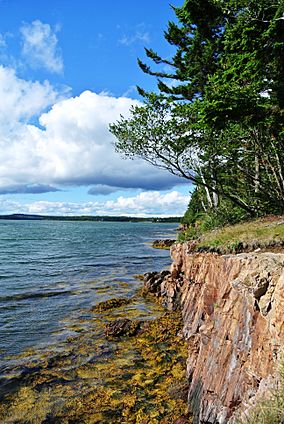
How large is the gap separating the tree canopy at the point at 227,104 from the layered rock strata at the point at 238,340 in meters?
6.21

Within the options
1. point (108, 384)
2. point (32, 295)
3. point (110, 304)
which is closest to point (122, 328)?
point (108, 384)

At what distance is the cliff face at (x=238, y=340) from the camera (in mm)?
5359

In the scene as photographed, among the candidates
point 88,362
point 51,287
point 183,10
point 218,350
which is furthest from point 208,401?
point 183,10

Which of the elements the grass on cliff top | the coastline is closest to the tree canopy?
the grass on cliff top

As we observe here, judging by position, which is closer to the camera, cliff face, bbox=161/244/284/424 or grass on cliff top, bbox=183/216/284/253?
cliff face, bbox=161/244/284/424

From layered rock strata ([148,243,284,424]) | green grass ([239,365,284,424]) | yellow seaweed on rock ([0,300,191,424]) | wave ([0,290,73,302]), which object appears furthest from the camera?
wave ([0,290,73,302])

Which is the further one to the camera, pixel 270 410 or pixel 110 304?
pixel 110 304

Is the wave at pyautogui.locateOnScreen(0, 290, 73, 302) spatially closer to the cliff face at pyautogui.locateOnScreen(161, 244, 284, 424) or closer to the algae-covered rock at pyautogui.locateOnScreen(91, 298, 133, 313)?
the algae-covered rock at pyautogui.locateOnScreen(91, 298, 133, 313)

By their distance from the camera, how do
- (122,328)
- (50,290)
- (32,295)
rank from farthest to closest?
1. (50,290)
2. (32,295)
3. (122,328)

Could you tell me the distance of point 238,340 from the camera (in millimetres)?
6461

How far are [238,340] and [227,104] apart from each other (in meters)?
7.65

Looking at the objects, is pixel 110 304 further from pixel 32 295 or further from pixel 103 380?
pixel 103 380

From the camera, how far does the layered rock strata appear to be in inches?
209

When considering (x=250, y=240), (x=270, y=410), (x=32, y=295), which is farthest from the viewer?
(x=32, y=295)
